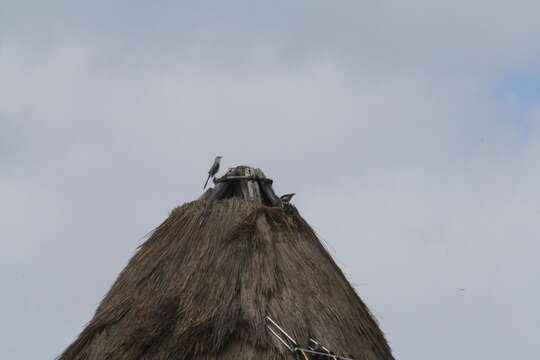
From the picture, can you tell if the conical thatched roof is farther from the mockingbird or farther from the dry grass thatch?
the mockingbird

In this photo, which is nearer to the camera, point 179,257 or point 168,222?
point 179,257

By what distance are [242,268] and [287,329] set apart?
0.80 m

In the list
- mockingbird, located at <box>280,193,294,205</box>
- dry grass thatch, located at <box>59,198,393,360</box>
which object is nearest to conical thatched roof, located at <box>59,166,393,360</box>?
dry grass thatch, located at <box>59,198,393,360</box>

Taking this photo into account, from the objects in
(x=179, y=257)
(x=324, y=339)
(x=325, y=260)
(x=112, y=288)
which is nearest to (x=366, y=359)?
(x=324, y=339)

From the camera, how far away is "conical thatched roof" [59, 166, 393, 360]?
7172 millimetres

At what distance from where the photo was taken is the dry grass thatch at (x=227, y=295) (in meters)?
7.17

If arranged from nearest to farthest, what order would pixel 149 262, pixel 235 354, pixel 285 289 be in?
pixel 235 354
pixel 285 289
pixel 149 262

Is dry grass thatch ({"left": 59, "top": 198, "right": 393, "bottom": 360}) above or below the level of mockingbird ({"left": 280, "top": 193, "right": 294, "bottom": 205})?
below

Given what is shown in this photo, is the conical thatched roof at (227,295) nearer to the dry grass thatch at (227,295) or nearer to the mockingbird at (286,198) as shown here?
the dry grass thatch at (227,295)

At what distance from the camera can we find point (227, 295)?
743cm

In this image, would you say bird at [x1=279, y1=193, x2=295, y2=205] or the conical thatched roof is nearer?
the conical thatched roof

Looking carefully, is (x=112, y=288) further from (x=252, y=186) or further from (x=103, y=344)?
(x=252, y=186)

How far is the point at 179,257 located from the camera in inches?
317

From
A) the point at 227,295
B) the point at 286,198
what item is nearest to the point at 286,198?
the point at 286,198
